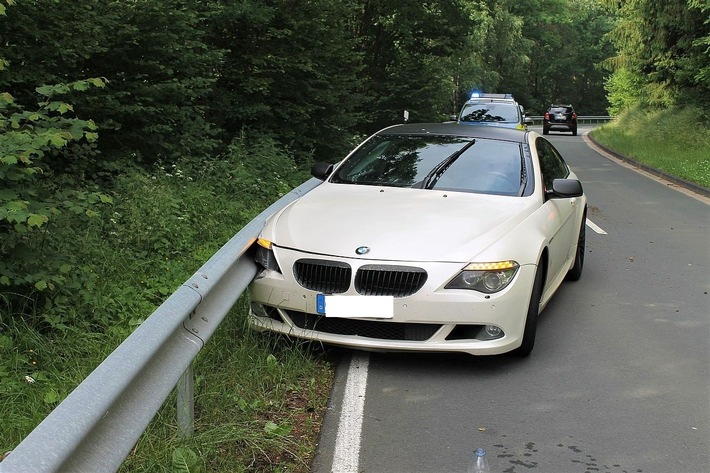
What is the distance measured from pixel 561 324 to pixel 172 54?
6216mm

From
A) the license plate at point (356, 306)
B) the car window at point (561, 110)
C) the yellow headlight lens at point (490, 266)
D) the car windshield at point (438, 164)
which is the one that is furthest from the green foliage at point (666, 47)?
the license plate at point (356, 306)

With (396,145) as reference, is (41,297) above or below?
below

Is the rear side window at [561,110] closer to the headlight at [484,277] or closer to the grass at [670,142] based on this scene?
the grass at [670,142]

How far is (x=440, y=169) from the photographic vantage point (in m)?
6.29

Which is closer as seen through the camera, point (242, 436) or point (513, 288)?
point (242, 436)

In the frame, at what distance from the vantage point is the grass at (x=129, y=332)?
3.62 m

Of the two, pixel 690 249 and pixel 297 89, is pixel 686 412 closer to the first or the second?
pixel 690 249

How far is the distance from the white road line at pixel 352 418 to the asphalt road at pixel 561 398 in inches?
0.4

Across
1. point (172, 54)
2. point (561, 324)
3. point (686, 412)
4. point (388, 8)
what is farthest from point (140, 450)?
point (388, 8)

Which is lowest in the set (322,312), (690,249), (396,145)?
(690,249)

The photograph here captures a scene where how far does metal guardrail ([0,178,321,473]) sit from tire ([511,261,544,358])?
200 cm

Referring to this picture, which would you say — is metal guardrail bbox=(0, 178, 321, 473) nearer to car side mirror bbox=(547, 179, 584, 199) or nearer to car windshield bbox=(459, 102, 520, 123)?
car side mirror bbox=(547, 179, 584, 199)

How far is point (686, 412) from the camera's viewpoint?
4.37 metres

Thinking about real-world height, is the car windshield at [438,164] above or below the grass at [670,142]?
above
